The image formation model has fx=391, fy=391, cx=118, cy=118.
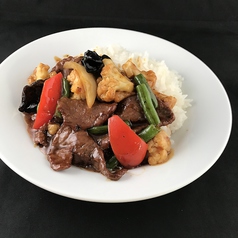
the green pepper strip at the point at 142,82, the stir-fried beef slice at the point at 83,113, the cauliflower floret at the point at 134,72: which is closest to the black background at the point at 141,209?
the stir-fried beef slice at the point at 83,113

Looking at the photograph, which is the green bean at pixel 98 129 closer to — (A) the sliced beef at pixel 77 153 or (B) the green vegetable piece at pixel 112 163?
(A) the sliced beef at pixel 77 153

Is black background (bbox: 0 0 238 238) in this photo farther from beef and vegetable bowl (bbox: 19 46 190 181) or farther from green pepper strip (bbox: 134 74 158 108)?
green pepper strip (bbox: 134 74 158 108)

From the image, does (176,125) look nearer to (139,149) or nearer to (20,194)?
(139,149)

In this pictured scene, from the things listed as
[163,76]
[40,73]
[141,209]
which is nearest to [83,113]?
[40,73]

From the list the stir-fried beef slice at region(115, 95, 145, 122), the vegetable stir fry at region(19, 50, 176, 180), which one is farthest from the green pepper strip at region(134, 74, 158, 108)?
the stir-fried beef slice at region(115, 95, 145, 122)

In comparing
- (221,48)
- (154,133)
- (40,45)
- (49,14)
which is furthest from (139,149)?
(49,14)

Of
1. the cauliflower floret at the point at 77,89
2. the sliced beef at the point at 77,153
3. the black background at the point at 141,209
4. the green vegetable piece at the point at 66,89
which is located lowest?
the black background at the point at 141,209
